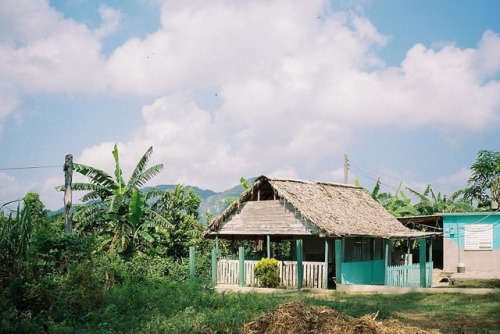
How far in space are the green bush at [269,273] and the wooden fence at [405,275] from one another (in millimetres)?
4574

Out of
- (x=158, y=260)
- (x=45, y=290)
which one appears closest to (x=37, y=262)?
(x=45, y=290)

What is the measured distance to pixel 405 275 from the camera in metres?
25.8

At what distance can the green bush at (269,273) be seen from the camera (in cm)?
2367

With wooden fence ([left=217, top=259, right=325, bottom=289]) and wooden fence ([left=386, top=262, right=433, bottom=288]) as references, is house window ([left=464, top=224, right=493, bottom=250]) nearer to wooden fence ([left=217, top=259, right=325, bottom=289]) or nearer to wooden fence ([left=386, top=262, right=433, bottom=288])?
wooden fence ([left=386, top=262, right=433, bottom=288])

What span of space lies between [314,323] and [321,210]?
49.5 ft

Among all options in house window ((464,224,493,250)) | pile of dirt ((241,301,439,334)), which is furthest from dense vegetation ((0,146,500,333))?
house window ((464,224,493,250))

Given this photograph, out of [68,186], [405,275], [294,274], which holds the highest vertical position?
[68,186]

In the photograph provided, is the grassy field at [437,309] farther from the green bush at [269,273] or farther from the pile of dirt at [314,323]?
the green bush at [269,273]

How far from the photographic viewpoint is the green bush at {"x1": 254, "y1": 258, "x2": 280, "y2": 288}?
23.7 meters

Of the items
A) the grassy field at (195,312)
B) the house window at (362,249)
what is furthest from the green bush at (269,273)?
the grassy field at (195,312)

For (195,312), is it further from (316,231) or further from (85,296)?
(316,231)

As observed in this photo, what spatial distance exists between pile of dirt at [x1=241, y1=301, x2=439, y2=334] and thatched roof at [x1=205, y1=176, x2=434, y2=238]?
1242 centimetres

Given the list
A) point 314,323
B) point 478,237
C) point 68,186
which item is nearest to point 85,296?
point 314,323

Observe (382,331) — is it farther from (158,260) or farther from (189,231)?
(189,231)
